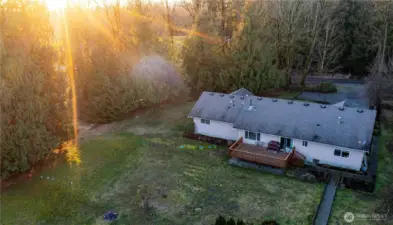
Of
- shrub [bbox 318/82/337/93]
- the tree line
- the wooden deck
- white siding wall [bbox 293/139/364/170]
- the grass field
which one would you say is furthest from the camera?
shrub [bbox 318/82/337/93]

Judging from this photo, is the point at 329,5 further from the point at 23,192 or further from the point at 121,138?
the point at 23,192

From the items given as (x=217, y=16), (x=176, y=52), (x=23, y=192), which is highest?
(x=217, y=16)

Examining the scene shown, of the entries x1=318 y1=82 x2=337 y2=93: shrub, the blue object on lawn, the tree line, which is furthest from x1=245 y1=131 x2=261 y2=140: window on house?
x1=318 y1=82 x2=337 y2=93: shrub

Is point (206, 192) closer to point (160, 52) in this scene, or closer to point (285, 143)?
point (285, 143)

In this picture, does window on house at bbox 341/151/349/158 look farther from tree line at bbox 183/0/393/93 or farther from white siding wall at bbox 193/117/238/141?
tree line at bbox 183/0/393/93

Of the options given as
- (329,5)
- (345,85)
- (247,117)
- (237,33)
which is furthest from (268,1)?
(247,117)

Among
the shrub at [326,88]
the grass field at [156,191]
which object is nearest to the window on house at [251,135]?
the grass field at [156,191]

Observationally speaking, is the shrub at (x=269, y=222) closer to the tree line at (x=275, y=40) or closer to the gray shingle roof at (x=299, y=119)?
the gray shingle roof at (x=299, y=119)
